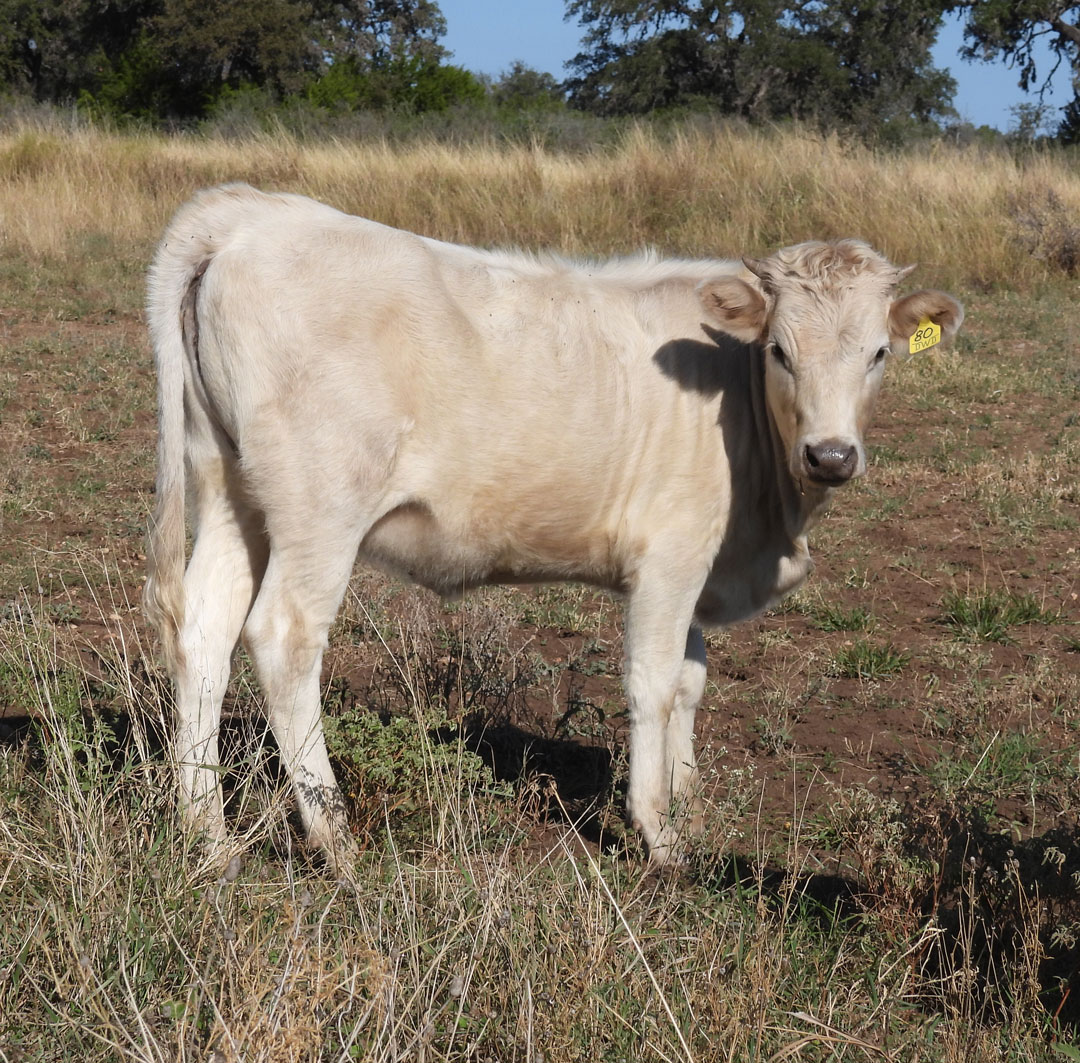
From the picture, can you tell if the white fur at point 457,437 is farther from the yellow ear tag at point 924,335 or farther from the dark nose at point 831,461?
the yellow ear tag at point 924,335

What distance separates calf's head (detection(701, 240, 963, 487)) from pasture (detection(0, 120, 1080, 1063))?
3.61ft

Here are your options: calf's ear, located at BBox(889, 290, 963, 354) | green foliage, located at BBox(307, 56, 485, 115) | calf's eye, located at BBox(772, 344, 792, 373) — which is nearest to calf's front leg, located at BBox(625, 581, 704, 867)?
calf's eye, located at BBox(772, 344, 792, 373)

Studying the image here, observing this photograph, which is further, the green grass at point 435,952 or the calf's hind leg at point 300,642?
the calf's hind leg at point 300,642

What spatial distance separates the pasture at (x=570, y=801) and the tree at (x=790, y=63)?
28.2 metres

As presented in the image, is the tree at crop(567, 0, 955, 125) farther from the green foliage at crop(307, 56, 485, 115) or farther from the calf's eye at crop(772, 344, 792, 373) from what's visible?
the calf's eye at crop(772, 344, 792, 373)

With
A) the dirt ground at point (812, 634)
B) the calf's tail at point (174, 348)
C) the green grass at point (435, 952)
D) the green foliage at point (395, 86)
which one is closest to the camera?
the green grass at point (435, 952)

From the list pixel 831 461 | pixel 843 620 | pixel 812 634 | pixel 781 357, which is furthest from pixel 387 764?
pixel 843 620

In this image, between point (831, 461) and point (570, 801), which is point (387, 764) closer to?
point (570, 801)

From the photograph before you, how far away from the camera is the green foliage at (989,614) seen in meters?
5.95

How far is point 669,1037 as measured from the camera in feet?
8.69

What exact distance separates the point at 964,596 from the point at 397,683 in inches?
119

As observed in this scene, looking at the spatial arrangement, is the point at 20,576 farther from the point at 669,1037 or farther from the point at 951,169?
the point at 951,169

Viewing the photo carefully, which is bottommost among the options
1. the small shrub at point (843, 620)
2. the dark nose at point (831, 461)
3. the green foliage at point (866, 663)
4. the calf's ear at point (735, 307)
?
the green foliage at point (866, 663)

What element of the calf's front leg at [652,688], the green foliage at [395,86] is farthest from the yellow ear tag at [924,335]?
the green foliage at [395,86]
